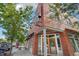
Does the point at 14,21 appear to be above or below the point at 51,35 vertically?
above

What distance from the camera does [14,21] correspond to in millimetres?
2482

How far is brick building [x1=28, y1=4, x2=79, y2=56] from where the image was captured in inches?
96.7

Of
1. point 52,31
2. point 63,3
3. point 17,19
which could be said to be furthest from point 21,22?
point 63,3

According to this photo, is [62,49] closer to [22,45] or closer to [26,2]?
[22,45]

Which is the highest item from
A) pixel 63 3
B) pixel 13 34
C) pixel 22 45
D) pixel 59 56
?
pixel 63 3

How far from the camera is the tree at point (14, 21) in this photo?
247cm

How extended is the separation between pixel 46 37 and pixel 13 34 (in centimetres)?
48

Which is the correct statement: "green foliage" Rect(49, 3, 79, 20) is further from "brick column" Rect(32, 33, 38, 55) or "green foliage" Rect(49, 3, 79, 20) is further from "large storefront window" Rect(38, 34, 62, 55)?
"brick column" Rect(32, 33, 38, 55)

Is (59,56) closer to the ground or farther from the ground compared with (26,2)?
closer to the ground

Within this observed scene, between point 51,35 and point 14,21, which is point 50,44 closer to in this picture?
point 51,35

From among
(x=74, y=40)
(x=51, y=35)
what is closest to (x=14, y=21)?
(x=51, y=35)

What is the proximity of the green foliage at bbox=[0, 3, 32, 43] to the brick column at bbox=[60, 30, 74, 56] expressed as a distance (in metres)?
0.55

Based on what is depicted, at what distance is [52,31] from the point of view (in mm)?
2482

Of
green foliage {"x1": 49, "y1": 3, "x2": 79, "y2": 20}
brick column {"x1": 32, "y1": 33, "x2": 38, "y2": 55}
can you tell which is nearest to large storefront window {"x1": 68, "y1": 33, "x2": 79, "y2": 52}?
green foliage {"x1": 49, "y1": 3, "x2": 79, "y2": 20}
